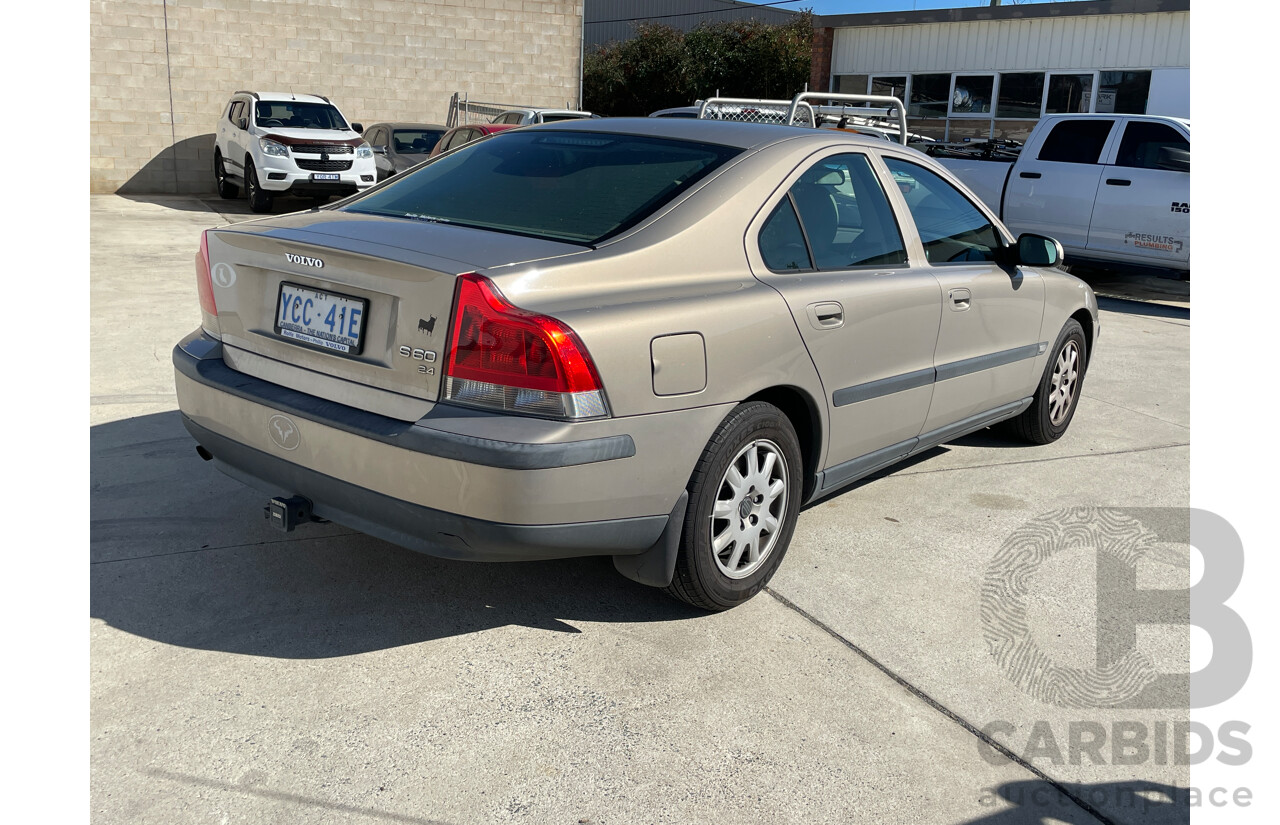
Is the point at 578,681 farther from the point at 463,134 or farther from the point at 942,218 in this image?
the point at 463,134

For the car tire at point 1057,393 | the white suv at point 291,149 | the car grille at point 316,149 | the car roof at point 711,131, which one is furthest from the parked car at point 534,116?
the car roof at point 711,131

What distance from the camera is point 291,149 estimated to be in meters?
15.7

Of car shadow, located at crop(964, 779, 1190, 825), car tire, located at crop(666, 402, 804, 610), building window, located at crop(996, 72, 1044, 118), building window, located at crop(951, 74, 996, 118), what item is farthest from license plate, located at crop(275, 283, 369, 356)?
building window, located at crop(951, 74, 996, 118)

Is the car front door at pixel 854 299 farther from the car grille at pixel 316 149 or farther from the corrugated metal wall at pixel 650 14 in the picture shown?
the corrugated metal wall at pixel 650 14

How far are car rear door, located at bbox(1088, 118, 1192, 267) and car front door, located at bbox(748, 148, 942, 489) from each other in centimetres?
756

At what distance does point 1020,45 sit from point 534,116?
41.5 ft

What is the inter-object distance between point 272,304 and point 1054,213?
987 centimetres

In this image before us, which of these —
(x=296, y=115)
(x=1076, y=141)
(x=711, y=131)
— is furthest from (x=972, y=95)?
(x=711, y=131)

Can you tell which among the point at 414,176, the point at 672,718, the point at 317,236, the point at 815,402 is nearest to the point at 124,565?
the point at 317,236

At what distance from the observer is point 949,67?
23906 mm

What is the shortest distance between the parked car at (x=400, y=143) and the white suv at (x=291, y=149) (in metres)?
0.42

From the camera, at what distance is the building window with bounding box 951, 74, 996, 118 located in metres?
23.4

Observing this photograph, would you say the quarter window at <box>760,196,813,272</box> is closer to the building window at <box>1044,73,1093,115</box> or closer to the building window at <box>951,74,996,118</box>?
the building window at <box>1044,73,1093,115</box>
